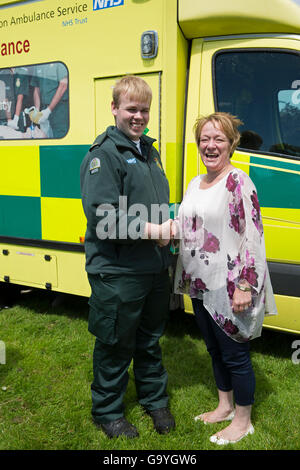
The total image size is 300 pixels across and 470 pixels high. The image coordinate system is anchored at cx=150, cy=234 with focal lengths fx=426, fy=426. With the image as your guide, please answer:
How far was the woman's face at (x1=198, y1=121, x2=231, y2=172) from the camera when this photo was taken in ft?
7.00

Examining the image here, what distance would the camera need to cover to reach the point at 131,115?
2.11 meters

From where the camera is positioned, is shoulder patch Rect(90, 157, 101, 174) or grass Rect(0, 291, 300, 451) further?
grass Rect(0, 291, 300, 451)

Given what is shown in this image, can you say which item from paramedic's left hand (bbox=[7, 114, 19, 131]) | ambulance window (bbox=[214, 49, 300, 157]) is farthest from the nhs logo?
paramedic's left hand (bbox=[7, 114, 19, 131])

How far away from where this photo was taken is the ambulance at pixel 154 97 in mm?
2941

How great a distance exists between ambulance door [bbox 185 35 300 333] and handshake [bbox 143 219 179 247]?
3.48ft

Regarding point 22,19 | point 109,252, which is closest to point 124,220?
point 109,252

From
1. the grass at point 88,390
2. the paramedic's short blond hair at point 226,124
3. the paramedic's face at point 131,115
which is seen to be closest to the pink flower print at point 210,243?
the paramedic's short blond hair at point 226,124

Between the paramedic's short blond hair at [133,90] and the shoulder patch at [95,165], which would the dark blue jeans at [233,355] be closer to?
the shoulder patch at [95,165]

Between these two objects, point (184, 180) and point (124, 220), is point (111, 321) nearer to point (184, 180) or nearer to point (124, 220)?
point (124, 220)

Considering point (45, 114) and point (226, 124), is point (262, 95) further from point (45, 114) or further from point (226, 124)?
point (45, 114)

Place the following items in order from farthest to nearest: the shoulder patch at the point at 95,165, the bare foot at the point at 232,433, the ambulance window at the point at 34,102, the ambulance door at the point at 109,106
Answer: the ambulance window at the point at 34,102 < the ambulance door at the point at 109,106 < the bare foot at the point at 232,433 < the shoulder patch at the point at 95,165

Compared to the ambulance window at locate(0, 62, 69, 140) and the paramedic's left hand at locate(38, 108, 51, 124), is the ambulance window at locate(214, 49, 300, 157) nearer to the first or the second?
the ambulance window at locate(0, 62, 69, 140)

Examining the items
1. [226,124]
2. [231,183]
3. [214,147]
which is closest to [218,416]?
[231,183]

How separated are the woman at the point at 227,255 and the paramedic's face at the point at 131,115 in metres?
0.30
